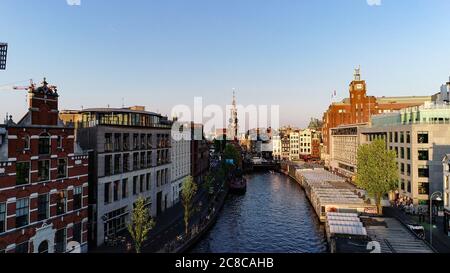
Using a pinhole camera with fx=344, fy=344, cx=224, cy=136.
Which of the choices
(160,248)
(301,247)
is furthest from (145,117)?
(301,247)

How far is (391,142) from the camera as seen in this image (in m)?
75.2

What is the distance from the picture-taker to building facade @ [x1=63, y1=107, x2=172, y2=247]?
141 feet

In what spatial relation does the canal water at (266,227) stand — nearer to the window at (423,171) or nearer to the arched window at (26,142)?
the window at (423,171)

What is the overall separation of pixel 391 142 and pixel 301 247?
1525 inches

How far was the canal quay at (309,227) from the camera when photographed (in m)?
Result: 40.2

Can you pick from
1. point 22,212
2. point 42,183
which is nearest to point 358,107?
point 42,183

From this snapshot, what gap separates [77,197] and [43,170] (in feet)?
19.4

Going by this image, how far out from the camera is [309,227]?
61531 millimetres

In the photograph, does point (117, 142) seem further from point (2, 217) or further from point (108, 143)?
point (2, 217)

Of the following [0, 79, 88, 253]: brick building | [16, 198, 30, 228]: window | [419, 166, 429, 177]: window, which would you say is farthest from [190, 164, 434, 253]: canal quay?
[16, 198, 30, 228]: window

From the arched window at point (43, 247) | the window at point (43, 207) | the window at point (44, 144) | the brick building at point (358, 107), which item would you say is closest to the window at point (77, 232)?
the arched window at point (43, 247)

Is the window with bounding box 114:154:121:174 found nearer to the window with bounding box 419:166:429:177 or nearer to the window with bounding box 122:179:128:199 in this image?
the window with bounding box 122:179:128:199

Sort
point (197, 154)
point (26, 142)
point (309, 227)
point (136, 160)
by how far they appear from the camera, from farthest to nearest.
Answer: point (197, 154) < point (309, 227) < point (136, 160) < point (26, 142)
